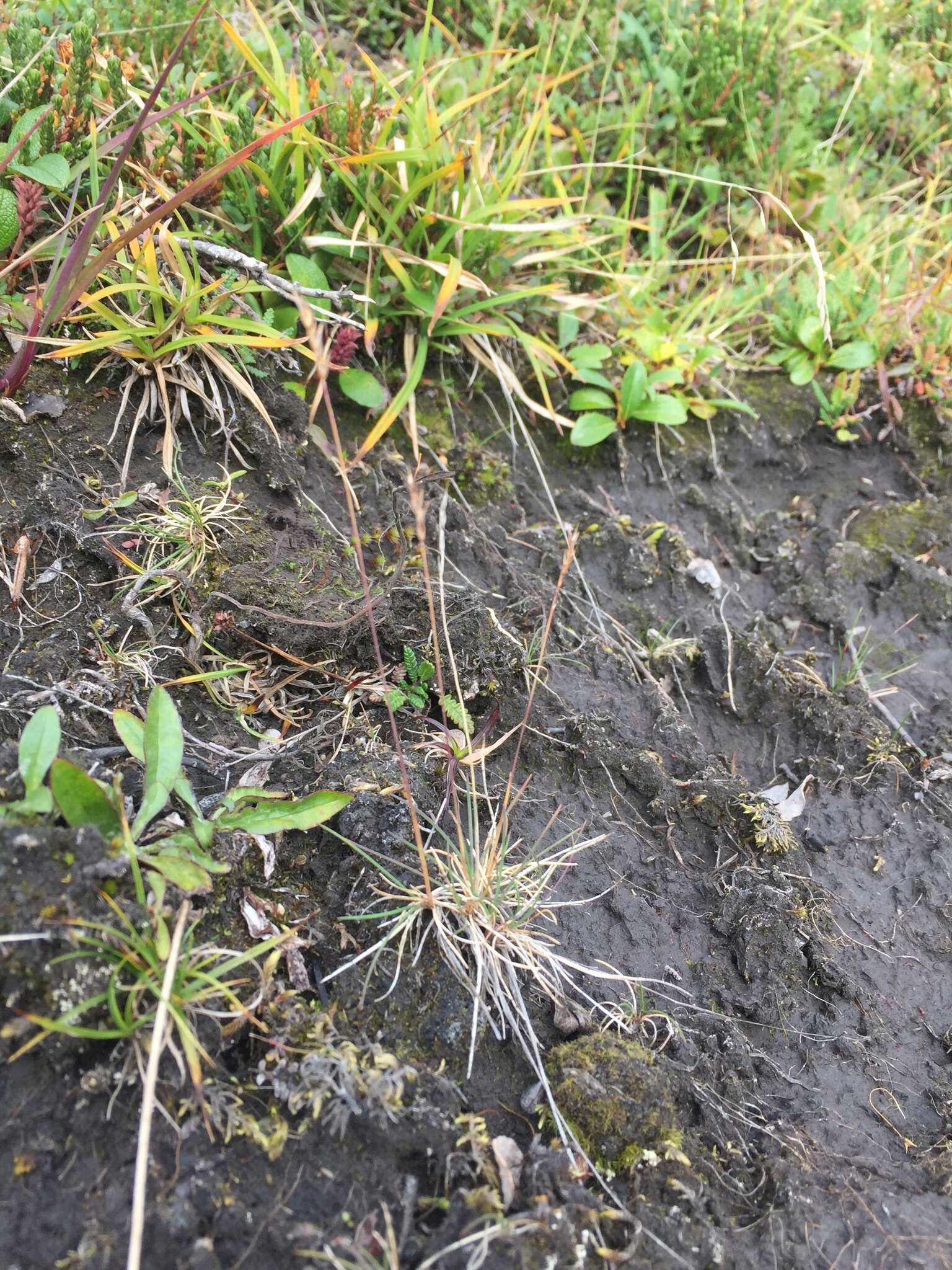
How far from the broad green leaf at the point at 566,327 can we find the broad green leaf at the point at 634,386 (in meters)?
0.23

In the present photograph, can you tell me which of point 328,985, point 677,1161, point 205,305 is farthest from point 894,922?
point 205,305

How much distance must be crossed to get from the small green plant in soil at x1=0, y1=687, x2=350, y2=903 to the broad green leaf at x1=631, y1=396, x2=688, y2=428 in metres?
1.80

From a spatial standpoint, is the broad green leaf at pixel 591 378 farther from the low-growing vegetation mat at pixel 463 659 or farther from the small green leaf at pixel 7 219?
the small green leaf at pixel 7 219

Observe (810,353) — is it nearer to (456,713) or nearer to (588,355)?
(588,355)

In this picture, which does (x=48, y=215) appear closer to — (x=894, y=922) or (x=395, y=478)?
(x=395, y=478)

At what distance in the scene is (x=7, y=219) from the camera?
6.97 feet

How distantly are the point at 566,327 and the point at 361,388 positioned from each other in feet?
2.67

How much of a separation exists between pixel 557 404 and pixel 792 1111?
2185 millimetres

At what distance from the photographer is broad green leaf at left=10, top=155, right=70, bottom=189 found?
2229 mm

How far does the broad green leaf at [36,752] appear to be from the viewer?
1456 mm

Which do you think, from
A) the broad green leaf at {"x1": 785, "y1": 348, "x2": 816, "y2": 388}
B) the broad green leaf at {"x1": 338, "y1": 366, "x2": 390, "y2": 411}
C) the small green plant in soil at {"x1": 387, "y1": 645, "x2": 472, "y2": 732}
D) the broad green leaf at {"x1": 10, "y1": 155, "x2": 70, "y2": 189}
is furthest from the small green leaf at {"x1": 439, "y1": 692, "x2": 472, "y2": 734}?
the broad green leaf at {"x1": 785, "y1": 348, "x2": 816, "y2": 388}

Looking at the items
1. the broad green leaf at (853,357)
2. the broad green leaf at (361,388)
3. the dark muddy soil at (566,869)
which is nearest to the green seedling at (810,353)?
the broad green leaf at (853,357)

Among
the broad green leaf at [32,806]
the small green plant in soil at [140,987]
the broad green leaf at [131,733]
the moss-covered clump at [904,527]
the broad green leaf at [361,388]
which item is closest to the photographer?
the small green plant in soil at [140,987]

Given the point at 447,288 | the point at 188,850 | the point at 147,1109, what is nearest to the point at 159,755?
Answer: the point at 188,850
